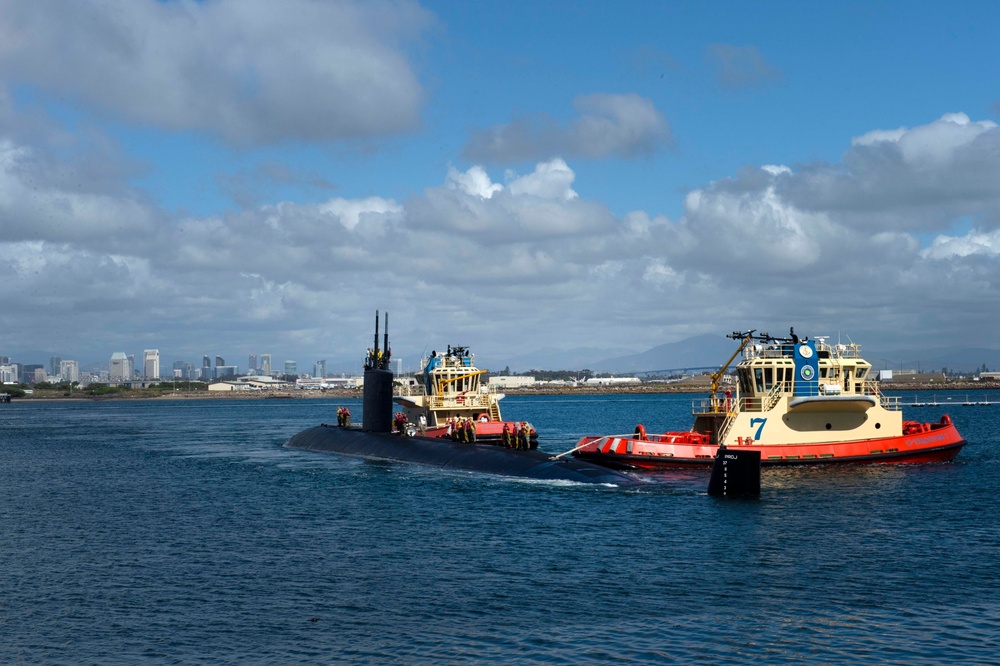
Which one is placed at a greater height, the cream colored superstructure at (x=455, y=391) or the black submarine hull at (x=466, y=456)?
the cream colored superstructure at (x=455, y=391)

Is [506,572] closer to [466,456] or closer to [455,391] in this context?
[466,456]

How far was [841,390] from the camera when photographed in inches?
1891

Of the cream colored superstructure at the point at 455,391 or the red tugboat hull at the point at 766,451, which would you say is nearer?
the red tugboat hull at the point at 766,451

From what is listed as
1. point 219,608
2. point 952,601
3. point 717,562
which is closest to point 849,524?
point 717,562

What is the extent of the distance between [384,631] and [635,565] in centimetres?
825

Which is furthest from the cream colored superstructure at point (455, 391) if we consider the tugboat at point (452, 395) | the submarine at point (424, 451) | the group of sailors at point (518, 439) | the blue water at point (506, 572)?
the blue water at point (506, 572)

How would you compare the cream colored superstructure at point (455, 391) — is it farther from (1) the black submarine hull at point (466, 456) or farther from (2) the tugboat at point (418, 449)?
(1) the black submarine hull at point (466, 456)

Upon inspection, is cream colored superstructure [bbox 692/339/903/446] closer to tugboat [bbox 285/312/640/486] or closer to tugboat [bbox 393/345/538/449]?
tugboat [bbox 285/312/640/486]

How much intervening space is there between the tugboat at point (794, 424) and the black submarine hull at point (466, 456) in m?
3.17

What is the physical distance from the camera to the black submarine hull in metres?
43.7

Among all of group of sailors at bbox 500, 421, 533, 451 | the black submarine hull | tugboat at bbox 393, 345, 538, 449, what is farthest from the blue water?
tugboat at bbox 393, 345, 538, 449

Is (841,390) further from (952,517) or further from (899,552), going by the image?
(899,552)

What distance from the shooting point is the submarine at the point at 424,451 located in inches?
1702

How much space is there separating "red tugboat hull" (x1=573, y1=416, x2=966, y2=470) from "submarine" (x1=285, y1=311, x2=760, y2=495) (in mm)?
1590
